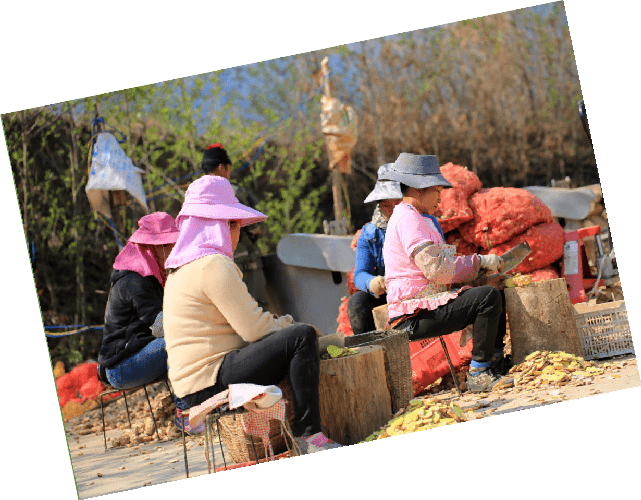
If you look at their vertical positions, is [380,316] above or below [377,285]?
below

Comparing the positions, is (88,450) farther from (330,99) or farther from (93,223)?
(330,99)

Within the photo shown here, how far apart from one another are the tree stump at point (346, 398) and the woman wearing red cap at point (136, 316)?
4.30 ft

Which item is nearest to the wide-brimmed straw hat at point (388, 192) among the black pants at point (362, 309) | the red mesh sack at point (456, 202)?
the red mesh sack at point (456, 202)

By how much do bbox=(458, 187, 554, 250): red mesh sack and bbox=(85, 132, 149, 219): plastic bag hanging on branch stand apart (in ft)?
9.42

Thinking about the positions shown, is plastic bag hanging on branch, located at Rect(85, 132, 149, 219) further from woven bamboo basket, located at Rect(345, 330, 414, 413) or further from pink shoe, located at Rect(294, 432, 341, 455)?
pink shoe, located at Rect(294, 432, 341, 455)

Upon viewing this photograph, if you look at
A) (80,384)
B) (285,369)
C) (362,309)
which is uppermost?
(362,309)

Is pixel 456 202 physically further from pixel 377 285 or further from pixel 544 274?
pixel 377 285

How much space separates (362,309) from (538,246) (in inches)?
59.5

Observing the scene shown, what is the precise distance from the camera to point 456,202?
5.48 metres

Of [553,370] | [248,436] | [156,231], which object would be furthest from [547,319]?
[156,231]

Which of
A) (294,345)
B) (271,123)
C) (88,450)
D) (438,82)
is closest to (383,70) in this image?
(438,82)

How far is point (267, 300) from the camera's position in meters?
6.68

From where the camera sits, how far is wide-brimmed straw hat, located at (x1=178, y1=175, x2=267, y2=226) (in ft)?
11.6

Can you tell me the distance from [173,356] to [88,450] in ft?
6.23
